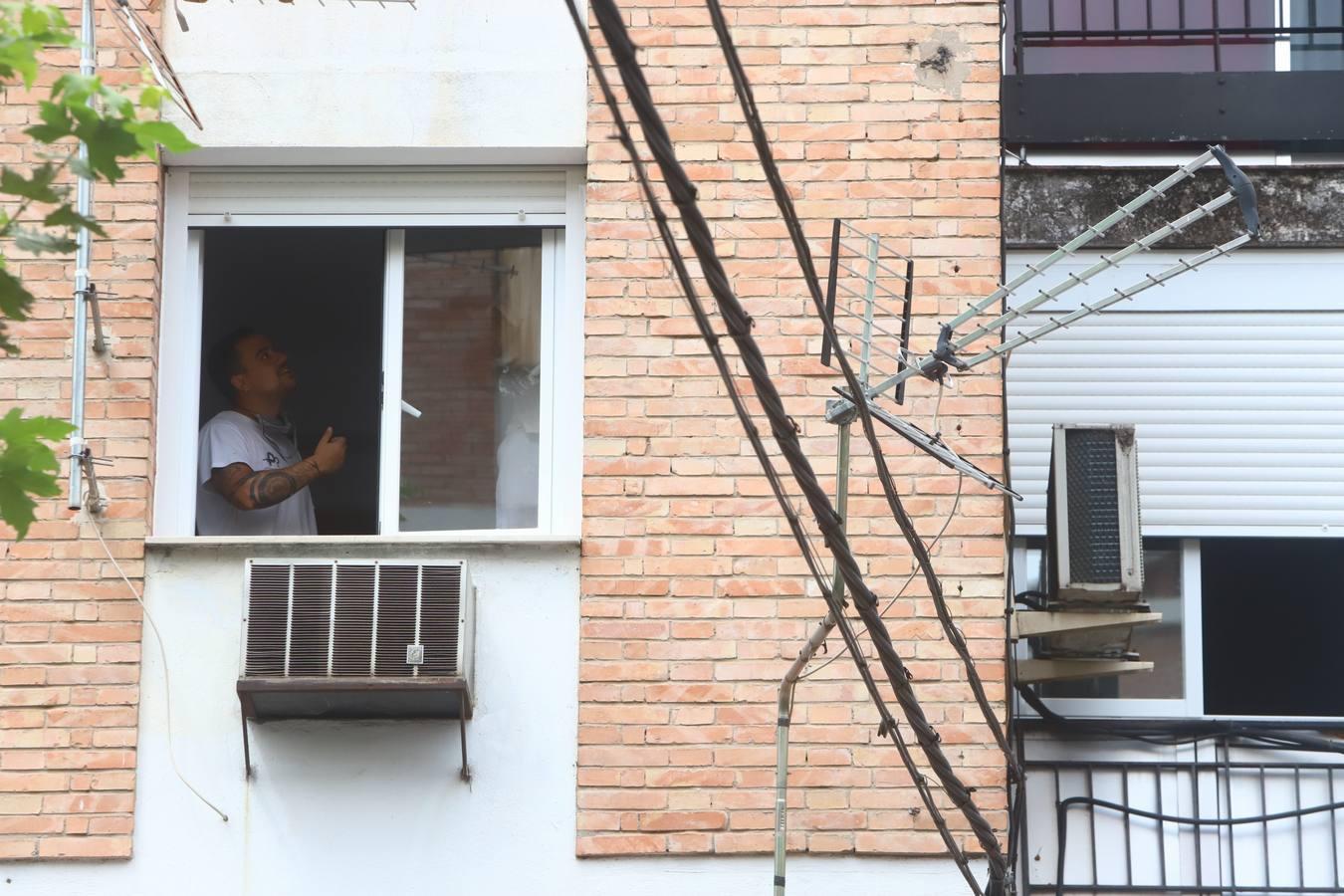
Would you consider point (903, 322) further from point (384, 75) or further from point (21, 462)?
point (21, 462)

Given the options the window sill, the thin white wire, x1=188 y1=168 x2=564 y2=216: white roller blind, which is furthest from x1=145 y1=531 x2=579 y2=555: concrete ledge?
x1=188 y1=168 x2=564 y2=216: white roller blind

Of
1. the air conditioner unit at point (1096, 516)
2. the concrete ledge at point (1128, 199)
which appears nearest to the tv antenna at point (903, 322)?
the air conditioner unit at point (1096, 516)

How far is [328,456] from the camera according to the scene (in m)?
8.77

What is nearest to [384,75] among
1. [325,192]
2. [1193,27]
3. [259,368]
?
[325,192]

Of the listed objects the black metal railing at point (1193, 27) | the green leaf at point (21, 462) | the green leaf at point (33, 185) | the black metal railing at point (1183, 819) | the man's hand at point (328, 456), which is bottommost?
the black metal railing at point (1183, 819)

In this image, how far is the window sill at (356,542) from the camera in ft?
26.6

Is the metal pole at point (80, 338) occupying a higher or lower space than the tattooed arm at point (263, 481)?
higher

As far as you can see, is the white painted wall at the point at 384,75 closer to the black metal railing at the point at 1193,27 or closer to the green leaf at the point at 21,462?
the black metal railing at the point at 1193,27

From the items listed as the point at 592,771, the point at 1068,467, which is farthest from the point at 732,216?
the point at 592,771

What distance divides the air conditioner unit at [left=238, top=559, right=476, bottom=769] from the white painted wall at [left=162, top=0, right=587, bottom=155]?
182cm

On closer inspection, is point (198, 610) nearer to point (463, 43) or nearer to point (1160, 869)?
point (463, 43)

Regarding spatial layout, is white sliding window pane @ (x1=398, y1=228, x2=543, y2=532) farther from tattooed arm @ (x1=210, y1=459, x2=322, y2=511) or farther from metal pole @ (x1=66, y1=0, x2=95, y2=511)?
metal pole @ (x1=66, y1=0, x2=95, y2=511)

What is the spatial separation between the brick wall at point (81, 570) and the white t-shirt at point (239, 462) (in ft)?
1.33

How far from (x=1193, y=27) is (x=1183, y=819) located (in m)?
3.93
